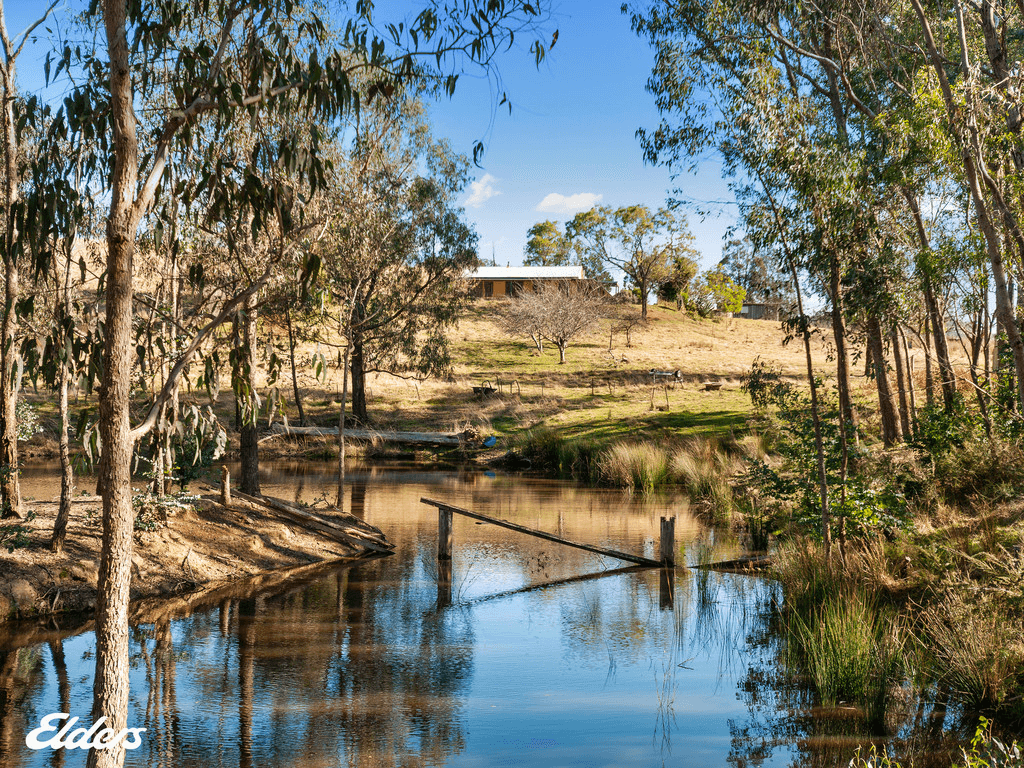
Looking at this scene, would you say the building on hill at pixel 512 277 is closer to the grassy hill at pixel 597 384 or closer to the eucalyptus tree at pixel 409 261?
the grassy hill at pixel 597 384

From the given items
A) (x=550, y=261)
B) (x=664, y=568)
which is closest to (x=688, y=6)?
(x=664, y=568)

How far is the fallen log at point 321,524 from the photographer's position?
13.9m

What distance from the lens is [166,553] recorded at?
11195 millimetres

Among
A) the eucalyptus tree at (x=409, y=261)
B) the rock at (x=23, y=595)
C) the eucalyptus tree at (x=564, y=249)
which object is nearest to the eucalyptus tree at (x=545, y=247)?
Answer: the eucalyptus tree at (x=564, y=249)

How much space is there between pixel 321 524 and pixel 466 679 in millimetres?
6442

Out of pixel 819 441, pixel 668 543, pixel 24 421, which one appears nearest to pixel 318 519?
pixel 24 421

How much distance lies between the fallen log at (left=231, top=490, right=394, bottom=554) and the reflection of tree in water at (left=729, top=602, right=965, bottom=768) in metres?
7.30

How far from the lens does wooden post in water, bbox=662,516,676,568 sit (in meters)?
12.8

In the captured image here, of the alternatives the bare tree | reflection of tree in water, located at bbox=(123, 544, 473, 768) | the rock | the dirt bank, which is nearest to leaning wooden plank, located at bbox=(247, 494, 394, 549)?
the dirt bank

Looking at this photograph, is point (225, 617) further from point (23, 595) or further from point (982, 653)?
point (982, 653)

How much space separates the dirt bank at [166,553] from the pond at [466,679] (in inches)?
31.9

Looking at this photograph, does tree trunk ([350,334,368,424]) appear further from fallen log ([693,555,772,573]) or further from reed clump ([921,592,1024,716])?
reed clump ([921,592,1024,716])

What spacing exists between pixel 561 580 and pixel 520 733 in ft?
18.4

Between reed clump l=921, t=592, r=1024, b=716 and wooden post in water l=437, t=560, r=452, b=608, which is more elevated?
reed clump l=921, t=592, r=1024, b=716
